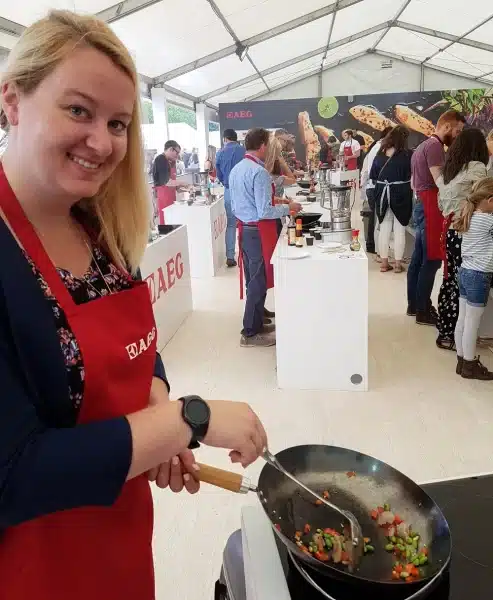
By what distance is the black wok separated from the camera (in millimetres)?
926

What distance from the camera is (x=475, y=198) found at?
3.04 meters

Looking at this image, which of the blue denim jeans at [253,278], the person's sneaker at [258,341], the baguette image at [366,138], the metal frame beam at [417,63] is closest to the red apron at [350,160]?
the baguette image at [366,138]

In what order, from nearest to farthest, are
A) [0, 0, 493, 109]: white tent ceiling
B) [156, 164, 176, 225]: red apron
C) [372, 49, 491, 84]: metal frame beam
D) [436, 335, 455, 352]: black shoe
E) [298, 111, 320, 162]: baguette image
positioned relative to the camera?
1. [436, 335, 455, 352]: black shoe
2. [156, 164, 176, 225]: red apron
3. [0, 0, 493, 109]: white tent ceiling
4. [298, 111, 320, 162]: baguette image
5. [372, 49, 491, 84]: metal frame beam

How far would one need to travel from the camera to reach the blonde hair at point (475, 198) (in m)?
2.99

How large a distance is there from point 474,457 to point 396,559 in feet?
→ 5.85

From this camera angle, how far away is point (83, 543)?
857 millimetres

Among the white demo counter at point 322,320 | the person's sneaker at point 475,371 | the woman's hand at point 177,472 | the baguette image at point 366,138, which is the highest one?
the baguette image at point 366,138

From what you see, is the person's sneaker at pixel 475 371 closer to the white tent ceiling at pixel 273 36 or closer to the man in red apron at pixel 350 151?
the white tent ceiling at pixel 273 36

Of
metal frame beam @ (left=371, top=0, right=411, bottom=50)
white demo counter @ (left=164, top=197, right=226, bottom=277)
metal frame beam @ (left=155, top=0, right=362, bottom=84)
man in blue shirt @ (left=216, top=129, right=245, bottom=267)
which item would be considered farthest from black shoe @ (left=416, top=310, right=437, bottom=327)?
metal frame beam @ (left=371, top=0, right=411, bottom=50)

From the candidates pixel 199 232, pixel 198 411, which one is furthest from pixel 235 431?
pixel 199 232

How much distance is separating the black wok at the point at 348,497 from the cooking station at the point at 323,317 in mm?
1960

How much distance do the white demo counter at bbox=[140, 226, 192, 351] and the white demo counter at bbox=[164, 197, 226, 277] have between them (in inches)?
50.0

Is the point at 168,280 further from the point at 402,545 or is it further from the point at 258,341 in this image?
the point at 402,545

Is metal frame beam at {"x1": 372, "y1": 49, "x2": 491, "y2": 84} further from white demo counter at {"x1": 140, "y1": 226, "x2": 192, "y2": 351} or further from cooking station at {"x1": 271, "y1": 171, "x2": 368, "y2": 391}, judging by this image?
cooking station at {"x1": 271, "y1": 171, "x2": 368, "y2": 391}
